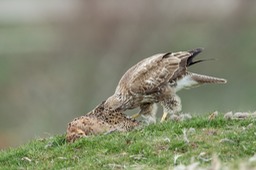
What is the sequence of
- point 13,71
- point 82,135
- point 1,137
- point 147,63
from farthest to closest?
point 13,71, point 1,137, point 147,63, point 82,135

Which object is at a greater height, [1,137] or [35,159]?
[35,159]

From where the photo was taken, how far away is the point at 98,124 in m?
13.5

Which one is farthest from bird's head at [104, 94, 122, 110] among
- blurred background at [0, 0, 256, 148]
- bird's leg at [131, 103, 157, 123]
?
blurred background at [0, 0, 256, 148]

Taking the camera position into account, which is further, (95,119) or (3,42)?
(3,42)

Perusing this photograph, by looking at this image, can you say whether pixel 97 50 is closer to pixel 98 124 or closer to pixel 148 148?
pixel 98 124

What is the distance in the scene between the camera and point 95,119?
13625 millimetres

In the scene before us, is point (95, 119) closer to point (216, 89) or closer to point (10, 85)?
point (216, 89)

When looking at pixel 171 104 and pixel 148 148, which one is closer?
pixel 148 148

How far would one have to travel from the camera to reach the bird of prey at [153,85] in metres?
14.2

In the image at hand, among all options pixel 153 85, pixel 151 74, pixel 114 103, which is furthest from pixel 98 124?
pixel 151 74

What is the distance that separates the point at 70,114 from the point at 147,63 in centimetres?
1472

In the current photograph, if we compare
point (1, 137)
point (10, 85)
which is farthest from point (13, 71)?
point (1, 137)

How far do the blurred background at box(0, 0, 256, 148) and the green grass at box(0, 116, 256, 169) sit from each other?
11697mm

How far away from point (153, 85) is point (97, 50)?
19.9 metres
